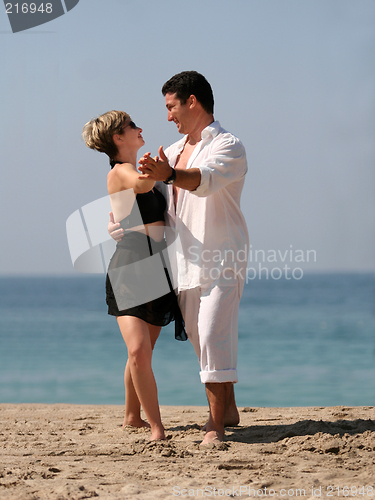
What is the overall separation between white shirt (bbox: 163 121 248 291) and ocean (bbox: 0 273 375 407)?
258 inches

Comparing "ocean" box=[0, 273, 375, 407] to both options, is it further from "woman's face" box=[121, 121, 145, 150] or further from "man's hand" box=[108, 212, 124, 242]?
"woman's face" box=[121, 121, 145, 150]

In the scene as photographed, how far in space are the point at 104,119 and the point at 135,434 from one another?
2216 millimetres

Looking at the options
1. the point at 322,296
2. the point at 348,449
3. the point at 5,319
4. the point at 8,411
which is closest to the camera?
the point at 348,449

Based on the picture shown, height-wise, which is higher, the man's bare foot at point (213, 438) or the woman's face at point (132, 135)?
the woman's face at point (132, 135)

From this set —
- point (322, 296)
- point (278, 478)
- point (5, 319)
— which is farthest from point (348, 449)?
point (322, 296)

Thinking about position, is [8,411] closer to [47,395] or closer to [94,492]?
[94,492]

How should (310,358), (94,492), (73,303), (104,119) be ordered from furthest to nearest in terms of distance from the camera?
1. (73,303)
2. (310,358)
3. (104,119)
4. (94,492)

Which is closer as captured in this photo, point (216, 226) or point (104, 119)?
point (216, 226)

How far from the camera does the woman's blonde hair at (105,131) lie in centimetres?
369

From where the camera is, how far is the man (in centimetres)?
340

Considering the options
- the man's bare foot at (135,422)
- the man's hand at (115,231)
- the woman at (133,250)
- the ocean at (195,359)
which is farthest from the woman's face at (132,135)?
the ocean at (195,359)

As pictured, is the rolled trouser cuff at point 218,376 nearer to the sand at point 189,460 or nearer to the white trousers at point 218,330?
the white trousers at point 218,330

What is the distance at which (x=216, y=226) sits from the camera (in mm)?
3486

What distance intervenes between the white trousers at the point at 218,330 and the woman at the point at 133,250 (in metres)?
0.35
